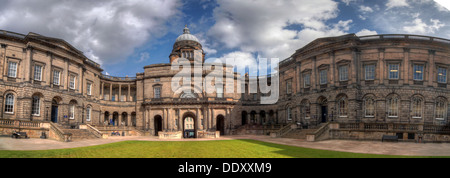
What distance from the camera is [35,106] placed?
1148 inches

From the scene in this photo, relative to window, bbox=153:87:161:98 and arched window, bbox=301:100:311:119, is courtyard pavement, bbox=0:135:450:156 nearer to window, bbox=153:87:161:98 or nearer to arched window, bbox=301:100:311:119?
arched window, bbox=301:100:311:119

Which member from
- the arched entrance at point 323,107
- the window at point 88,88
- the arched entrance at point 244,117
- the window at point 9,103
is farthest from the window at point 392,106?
the window at point 9,103

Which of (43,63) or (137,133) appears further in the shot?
(137,133)

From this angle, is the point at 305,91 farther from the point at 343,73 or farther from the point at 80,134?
the point at 80,134

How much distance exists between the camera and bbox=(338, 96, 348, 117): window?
94.3ft

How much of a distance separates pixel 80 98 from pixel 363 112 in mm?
38227

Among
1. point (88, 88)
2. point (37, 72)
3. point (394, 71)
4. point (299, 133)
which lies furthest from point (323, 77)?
point (88, 88)

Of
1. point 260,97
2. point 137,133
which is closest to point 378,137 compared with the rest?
point 260,97

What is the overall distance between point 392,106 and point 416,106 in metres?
2.44

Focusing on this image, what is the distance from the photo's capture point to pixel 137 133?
40.9 metres

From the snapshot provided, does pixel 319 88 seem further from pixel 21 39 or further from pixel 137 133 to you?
pixel 21 39

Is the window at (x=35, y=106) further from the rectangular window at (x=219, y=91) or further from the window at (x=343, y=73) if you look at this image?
the window at (x=343, y=73)

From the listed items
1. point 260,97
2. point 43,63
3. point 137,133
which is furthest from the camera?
point 260,97

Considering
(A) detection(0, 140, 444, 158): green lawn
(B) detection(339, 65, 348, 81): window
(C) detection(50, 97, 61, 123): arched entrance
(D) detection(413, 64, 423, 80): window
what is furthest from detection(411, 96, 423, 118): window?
(C) detection(50, 97, 61, 123): arched entrance
